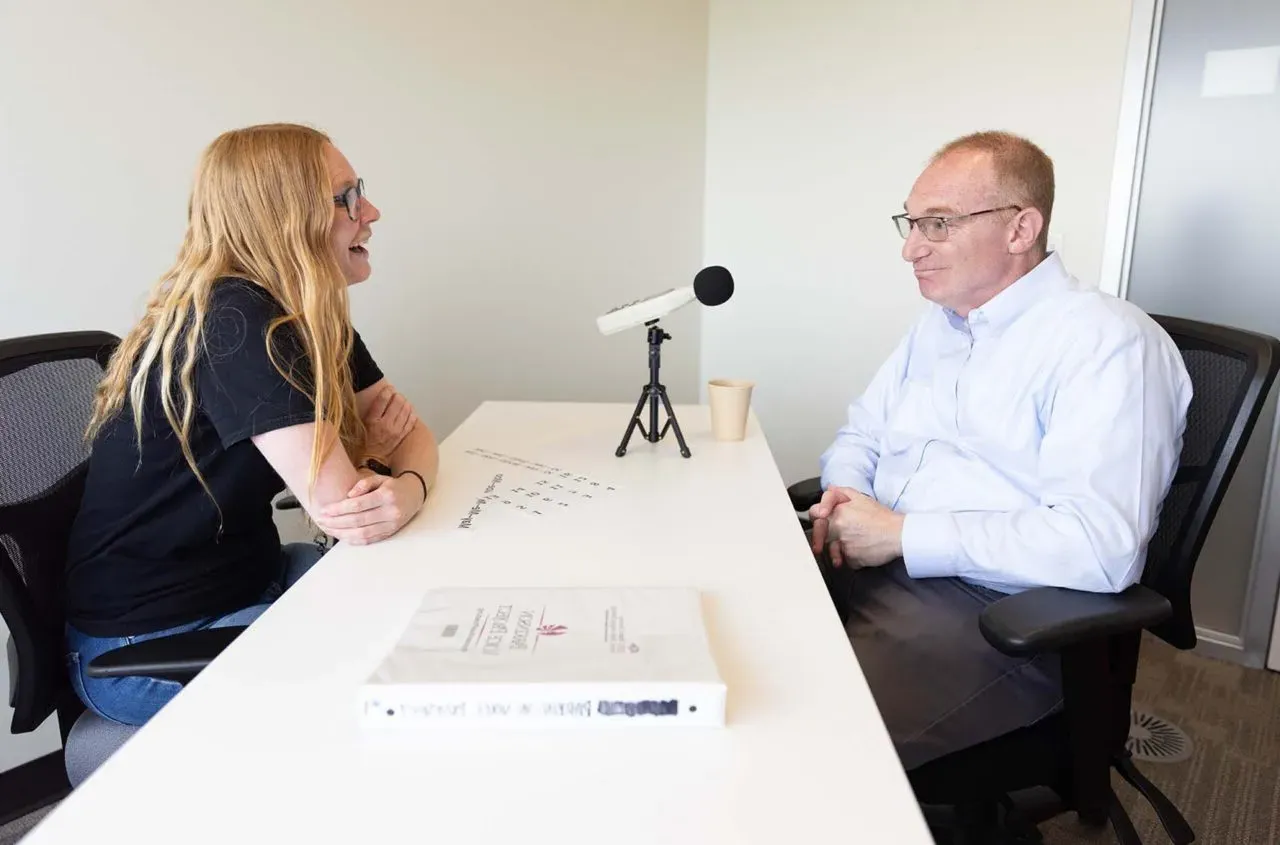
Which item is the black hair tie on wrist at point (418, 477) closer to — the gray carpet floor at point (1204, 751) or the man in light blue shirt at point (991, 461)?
the man in light blue shirt at point (991, 461)

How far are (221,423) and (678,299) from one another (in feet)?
2.70

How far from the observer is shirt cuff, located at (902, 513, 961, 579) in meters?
1.36

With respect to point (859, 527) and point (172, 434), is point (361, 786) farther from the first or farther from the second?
point (859, 527)

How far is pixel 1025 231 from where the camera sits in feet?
4.99

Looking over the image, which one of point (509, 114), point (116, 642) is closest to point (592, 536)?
point (116, 642)

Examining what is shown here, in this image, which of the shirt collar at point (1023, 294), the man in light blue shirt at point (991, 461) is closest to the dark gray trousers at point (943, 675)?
the man in light blue shirt at point (991, 461)

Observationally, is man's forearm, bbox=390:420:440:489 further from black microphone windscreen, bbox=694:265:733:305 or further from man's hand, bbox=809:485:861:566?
man's hand, bbox=809:485:861:566

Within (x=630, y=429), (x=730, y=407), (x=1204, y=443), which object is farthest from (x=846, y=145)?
(x=1204, y=443)

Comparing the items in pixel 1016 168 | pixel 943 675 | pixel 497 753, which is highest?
pixel 1016 168

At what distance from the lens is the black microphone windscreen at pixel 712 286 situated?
1586 millimetres

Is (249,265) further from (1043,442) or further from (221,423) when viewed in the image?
(1043,442)

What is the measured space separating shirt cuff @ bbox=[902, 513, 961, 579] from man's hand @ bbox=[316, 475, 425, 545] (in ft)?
2.60

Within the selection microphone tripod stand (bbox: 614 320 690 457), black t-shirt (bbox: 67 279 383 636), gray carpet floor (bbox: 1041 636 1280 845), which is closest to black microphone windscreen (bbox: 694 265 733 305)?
microphone tripod stand (bbox: 614 320 690 457)

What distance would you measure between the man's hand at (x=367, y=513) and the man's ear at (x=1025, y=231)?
113 centimetres
